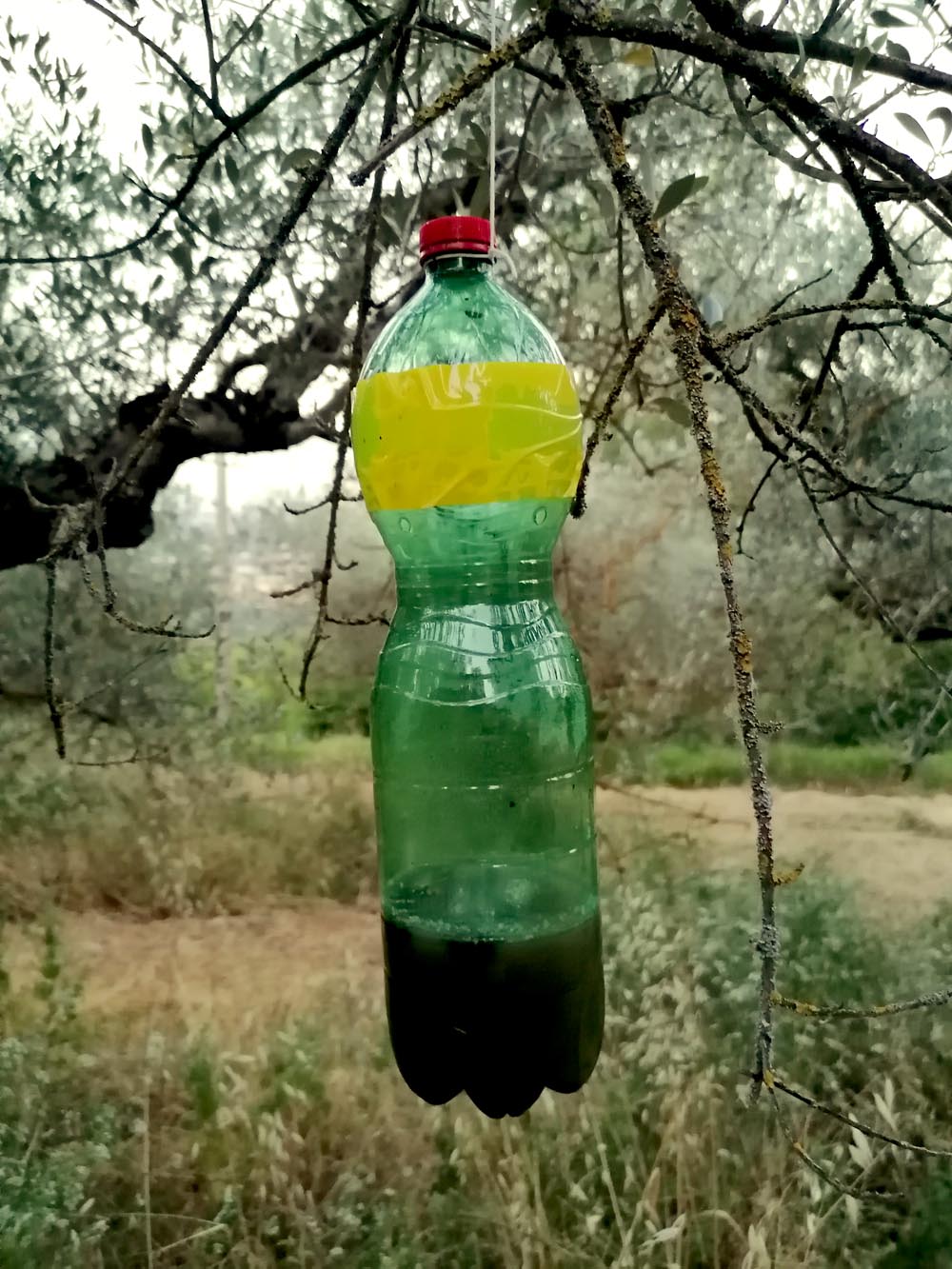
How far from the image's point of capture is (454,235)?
46cm

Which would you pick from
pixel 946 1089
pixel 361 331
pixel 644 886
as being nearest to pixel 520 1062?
pixel 361 331

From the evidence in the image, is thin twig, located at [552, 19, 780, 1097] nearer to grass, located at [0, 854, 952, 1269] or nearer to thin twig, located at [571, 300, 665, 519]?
thin twig, located at [571, 300, 665, 519]

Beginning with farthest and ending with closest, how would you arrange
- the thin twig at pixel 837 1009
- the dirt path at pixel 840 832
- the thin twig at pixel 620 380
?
1. the dirt path at pixel 840 832
2. the thin twig at pixel 620 380
3. the thin twig at pixel 837 1009

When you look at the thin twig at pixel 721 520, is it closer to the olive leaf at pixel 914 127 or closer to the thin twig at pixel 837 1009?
the thin twig at pixel 837 1009

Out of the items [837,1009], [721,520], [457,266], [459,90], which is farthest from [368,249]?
[837,1009]

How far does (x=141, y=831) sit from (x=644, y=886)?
0.59 metres

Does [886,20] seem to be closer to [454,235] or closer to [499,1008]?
[454,235]

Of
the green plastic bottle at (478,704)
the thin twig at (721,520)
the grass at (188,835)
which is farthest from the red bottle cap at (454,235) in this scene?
the grass at (188,835)

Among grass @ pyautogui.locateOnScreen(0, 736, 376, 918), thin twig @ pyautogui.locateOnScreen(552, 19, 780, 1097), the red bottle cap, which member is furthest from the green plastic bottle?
grass @ pyautogui.locateOnScreen(0, 736, 376, 918)

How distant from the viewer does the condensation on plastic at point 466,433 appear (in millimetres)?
497

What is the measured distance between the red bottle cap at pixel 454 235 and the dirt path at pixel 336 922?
0.84m

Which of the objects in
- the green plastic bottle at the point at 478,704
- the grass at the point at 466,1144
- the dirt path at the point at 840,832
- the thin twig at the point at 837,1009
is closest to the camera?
the thin twig at the point at 837,1009

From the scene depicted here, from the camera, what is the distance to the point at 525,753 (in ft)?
1.99

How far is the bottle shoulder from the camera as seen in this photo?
519mm
